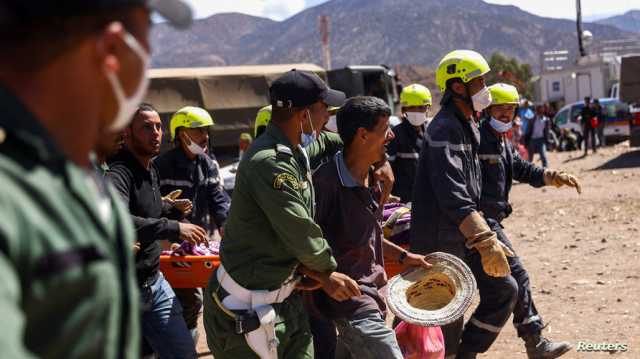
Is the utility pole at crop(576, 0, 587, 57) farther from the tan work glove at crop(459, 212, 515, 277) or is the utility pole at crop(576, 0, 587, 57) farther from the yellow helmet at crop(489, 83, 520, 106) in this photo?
the tan work glove at crop(459, 212, 515, 277)

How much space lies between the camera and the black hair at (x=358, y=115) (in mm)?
4348

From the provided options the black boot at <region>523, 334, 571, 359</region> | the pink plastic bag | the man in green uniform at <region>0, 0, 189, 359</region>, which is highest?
the man in green uniform at <region>0, 0, 189, 359</region>

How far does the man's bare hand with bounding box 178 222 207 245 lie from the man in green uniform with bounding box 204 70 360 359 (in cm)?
75

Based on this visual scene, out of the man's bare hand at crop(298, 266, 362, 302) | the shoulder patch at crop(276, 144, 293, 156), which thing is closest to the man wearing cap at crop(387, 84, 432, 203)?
the man's bare hand at crop(298, 266, 362, 302)

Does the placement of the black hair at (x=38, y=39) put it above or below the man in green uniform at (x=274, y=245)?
above

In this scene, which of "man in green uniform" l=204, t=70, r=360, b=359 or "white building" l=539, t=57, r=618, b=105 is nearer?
A: "man in green uniform" l=204, t=70, r=360, b=359

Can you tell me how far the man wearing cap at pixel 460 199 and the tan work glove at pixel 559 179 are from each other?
0.88m

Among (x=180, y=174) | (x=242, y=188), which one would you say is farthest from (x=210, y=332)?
(x=180, y=174)

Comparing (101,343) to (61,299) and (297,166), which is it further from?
(297,166)

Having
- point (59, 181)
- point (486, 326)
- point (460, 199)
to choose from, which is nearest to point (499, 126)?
point (460, 199)

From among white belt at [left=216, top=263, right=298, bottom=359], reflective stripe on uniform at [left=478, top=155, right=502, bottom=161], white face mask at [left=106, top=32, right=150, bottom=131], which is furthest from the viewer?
reflective stripe on uniform at [left=478, top=155, right=502, bottom=161]

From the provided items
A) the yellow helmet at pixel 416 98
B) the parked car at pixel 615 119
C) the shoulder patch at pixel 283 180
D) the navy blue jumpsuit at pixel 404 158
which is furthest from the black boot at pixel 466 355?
the parked car at pixel 615 119

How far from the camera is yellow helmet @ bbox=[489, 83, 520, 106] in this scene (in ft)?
21.0
